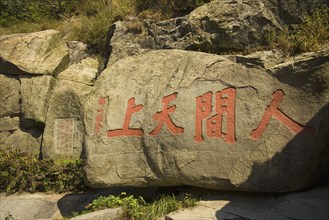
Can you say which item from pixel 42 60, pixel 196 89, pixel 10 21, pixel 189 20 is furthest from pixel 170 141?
pixel 10 21

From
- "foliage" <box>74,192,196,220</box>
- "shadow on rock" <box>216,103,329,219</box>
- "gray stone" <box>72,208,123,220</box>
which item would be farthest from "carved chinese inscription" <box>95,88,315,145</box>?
"gray stone" <box>72,208,123,220</box>

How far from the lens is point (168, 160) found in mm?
5777

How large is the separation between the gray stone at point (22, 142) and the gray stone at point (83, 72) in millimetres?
1578

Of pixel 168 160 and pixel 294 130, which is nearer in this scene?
pixel 294 130

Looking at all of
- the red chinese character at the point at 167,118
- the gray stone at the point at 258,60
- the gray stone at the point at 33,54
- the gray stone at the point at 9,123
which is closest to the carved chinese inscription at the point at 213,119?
the red chinese character at the point at 167,118

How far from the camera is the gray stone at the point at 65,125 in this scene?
8.75 meters

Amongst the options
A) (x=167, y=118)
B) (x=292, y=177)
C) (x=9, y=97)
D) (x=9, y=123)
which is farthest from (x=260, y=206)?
(x=9, y=97)

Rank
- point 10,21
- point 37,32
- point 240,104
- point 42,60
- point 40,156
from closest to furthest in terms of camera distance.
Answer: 1. point 240,104
2. point 40,156
3. point 42,60
4. point 37,32
5. point 10,21

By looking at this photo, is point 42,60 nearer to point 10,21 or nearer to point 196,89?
point 10,21

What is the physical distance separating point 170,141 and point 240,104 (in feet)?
3.60

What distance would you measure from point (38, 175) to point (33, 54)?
357 centimetres

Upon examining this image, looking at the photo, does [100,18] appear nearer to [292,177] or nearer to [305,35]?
[305,35]

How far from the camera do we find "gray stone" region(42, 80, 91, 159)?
8.75 m

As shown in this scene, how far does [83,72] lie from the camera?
31.3 ft
